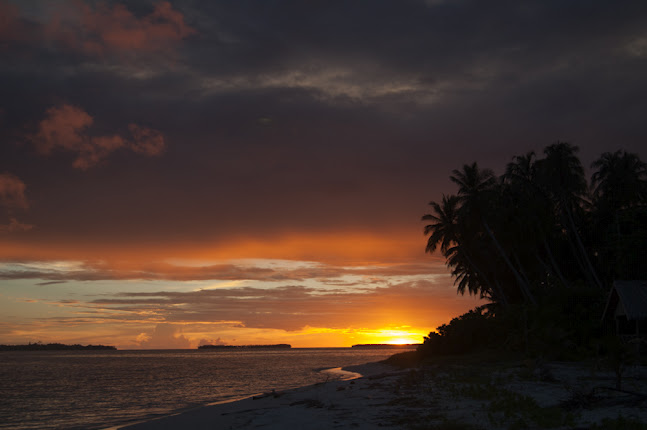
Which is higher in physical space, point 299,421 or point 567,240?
point 567,240

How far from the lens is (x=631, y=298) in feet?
88.4

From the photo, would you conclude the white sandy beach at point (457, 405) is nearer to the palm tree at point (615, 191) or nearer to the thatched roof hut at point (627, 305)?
the thatched roof hut at point (627, 305)

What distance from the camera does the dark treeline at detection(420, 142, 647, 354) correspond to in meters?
35.9

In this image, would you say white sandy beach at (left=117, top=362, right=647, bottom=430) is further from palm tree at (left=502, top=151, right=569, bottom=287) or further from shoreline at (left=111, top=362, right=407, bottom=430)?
palm tree at (left=502, top=151, right=569, bottom=287)

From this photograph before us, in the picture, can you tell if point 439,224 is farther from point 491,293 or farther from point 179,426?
point 179,426

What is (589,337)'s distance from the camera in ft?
101

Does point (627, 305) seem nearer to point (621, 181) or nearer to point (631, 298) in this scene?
point (631, 298)

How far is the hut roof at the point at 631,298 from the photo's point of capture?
26109 millimetres

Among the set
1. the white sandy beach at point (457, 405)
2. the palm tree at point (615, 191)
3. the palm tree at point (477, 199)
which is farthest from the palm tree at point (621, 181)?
the white sandy beach at point (457, 405)

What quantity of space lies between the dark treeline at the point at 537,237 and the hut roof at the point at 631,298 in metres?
3.99

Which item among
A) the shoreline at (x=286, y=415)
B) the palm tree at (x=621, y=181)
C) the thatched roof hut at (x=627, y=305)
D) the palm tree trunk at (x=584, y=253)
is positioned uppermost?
the palm tree at (x=621, y=181)

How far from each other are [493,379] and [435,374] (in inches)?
192

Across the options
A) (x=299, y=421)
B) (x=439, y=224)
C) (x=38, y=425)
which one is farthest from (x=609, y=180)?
(x=38, y=425)

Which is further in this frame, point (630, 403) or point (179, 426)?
point (179, 426)
